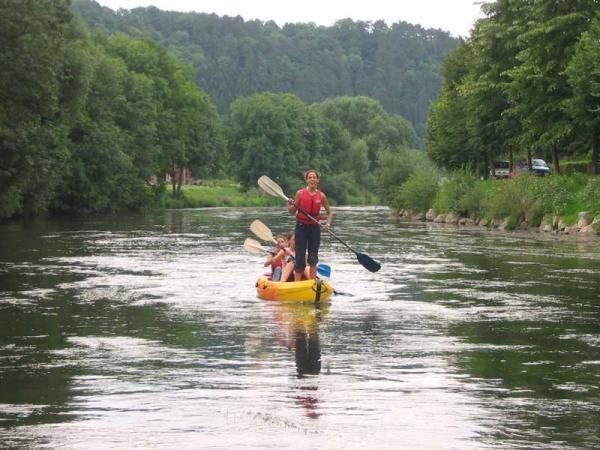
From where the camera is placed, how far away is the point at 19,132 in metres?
51.1

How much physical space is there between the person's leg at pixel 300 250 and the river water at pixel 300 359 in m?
0.84

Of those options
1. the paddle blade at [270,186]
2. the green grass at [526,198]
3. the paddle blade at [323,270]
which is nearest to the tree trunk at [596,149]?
the green grass at [526,198]

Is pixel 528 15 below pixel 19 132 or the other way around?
the other way around

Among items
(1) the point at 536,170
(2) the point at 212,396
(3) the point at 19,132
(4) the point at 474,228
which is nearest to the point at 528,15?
(4) the point at 474,228

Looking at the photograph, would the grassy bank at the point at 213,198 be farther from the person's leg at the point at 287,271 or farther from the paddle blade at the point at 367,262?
the person's leg at the point at 287,271

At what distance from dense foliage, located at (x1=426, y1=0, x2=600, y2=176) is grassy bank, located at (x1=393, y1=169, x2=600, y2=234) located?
6.63 ft

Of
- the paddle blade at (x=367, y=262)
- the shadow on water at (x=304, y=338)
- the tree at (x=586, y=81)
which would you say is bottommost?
the shadow on water at (x=304, y=338)

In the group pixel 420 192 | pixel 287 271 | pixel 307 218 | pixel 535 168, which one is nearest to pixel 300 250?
pixel 307 218

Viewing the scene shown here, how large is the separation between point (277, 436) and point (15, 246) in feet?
94.7

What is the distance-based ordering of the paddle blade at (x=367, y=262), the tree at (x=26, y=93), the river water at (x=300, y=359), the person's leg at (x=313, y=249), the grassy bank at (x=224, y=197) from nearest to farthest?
the river water at (x=300, y=359), the person's leg at (x=313, y=249), the paddle blade at (x=367, y=262), the tree at (x=26, y=93), the grassy bank at (x=224, y=197)

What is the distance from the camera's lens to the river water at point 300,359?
9.19 metres

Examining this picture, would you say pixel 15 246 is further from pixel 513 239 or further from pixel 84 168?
pixel 84 168

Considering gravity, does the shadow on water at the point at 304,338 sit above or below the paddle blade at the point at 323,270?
below

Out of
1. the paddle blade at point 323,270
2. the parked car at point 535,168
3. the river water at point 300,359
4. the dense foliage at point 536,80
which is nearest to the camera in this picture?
the river water at point 300,359
